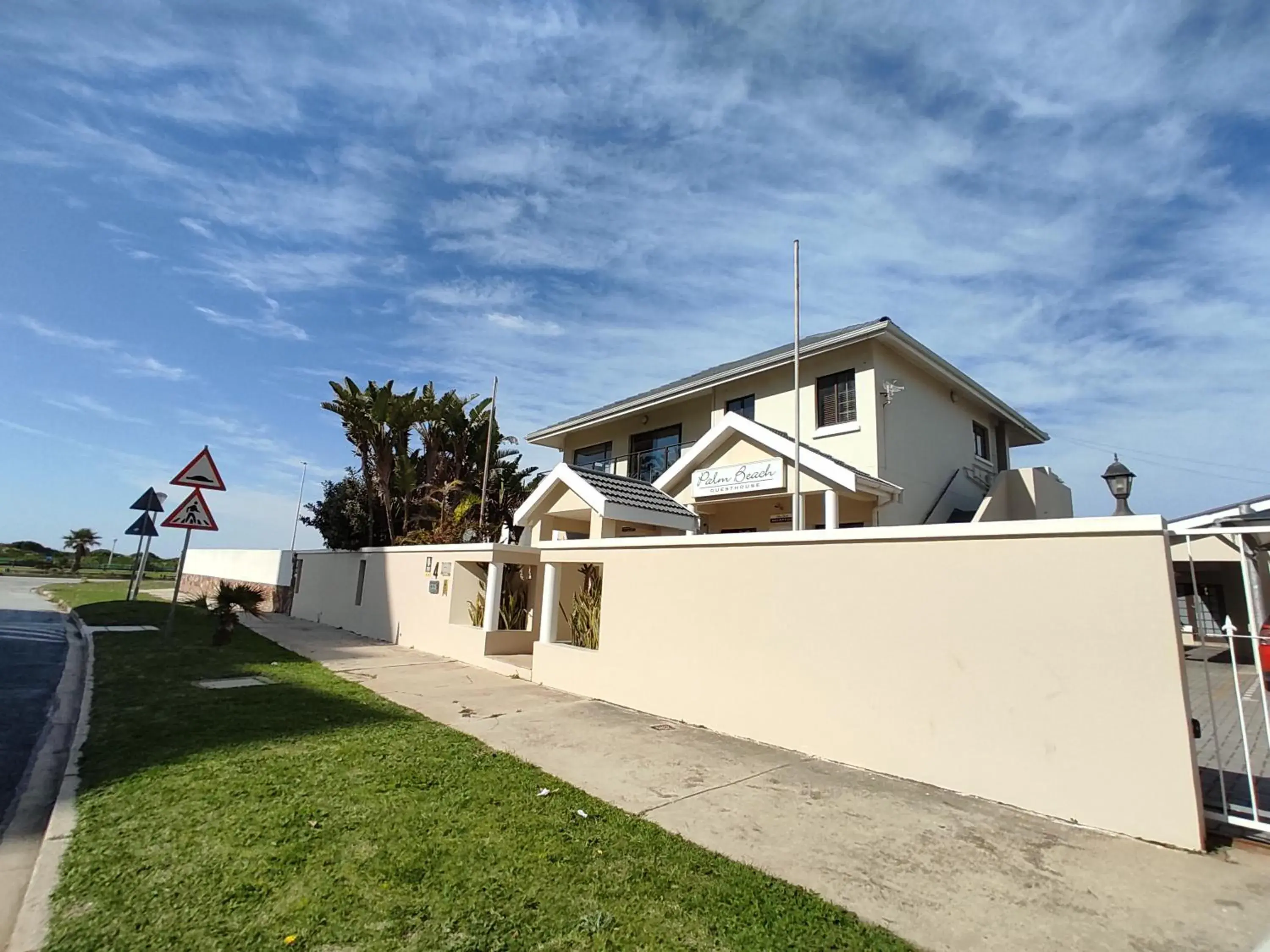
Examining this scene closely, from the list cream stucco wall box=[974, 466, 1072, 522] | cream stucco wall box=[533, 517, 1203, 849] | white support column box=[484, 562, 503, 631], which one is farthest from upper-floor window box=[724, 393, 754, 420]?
cream stucco wall box=[533, 517, 1203, 849]

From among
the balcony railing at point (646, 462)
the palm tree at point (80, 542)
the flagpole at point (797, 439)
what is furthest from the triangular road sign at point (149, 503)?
the palm tree at point (80, 542)

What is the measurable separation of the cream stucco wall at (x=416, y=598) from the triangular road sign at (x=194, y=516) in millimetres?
4526

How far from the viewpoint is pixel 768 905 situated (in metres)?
3.41

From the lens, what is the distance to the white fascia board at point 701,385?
521 inches

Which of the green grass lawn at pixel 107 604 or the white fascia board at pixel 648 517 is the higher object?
the white fascia board at pixel 648 517

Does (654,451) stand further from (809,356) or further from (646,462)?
(809,356)

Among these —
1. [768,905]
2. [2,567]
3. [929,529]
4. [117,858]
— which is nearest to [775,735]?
[929,529]

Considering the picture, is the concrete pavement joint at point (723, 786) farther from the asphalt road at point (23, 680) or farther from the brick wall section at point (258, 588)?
the brick wall section at point (258, 588)

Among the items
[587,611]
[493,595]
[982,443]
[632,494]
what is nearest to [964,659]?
[587,611]

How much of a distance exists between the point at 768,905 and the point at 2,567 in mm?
71943

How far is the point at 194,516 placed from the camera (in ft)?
37.5

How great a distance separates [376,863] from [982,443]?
18.8m

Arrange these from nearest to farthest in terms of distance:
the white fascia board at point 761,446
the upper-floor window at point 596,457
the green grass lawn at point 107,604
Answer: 1. the white fascia board at point 761,446
2. the green grass lawn at point 107,604
3. the upper-floor window at point 596,457

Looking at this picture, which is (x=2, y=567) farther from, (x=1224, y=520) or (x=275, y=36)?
(x=1224, y=520)
